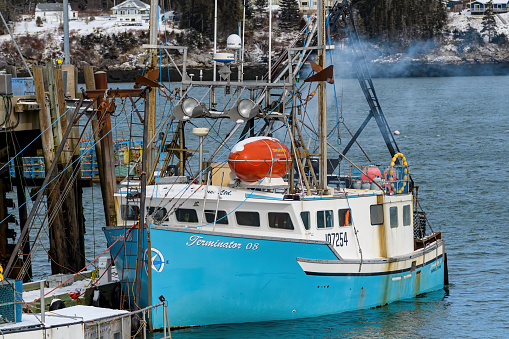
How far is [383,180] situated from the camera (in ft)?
90.0

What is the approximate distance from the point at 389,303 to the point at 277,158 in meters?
6.86

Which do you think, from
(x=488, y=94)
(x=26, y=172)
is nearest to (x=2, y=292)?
(x=26, y=172)

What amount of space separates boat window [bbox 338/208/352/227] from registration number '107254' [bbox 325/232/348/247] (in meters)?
0.29

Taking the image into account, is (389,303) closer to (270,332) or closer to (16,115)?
(270,332)

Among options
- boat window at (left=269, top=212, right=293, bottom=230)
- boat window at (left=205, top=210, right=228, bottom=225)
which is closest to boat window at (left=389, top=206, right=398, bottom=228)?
boat window at (left=269, top=212, right=293, bottom=230)

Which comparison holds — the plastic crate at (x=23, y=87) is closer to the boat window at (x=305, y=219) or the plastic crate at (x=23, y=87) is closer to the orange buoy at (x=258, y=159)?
the orange buoy at (x=258, y=159)

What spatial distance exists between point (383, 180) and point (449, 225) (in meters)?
15.0

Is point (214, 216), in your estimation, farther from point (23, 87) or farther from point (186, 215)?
point (23, 87)

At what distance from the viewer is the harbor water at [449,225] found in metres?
25.0

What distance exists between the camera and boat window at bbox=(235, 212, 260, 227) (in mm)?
23797

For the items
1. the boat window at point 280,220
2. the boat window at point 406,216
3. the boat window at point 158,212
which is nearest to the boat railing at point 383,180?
the boat window at point 406,216

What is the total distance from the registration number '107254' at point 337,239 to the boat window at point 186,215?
12.3 ft

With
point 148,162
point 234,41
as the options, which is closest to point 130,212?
point 148,162

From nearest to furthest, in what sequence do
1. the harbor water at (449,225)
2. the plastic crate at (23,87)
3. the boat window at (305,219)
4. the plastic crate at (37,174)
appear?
the boat window at (305,219) → the harbor water at (449,225) → the plastic crate at (23,87) → the plastic crate at (37,174)
